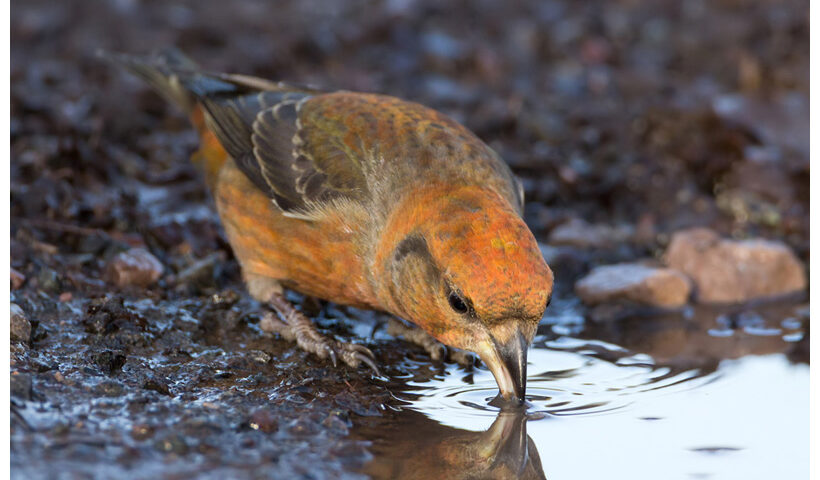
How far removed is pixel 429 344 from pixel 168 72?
2.56m

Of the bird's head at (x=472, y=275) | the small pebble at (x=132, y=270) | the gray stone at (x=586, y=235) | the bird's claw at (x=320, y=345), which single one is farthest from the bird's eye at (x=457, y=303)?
the gray stone at (x=586, y=235)

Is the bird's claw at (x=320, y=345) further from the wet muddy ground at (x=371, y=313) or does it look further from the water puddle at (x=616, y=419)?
the water puddle at (x=616, y=419)

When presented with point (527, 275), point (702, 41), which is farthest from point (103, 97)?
point (702, 41)

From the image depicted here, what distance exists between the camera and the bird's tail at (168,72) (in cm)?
604

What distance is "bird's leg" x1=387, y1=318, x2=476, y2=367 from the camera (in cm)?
468

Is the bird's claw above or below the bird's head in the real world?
below

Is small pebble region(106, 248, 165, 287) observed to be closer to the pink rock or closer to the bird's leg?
the bird's leg

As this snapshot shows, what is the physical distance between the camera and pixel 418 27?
8.95 metres

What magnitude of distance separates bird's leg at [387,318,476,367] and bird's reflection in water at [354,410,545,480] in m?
0.69

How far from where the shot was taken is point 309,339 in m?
4.67

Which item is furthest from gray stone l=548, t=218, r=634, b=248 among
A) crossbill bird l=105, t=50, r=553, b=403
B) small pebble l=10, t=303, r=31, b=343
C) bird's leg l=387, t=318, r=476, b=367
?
small pebble l=10, t=303, r=31, b=343

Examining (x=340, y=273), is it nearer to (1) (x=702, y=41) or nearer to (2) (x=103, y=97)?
(2) (x=103, y=97)

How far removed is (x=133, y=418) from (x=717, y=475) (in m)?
2.16

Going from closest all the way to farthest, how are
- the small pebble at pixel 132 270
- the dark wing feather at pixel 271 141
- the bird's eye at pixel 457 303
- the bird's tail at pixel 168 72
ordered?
the bird's eye at pixel 457 303 → the dark wing feather at pixel 271 141 → the small pebble at pixel 132 270 → the bird's tail at pixel 168 72
